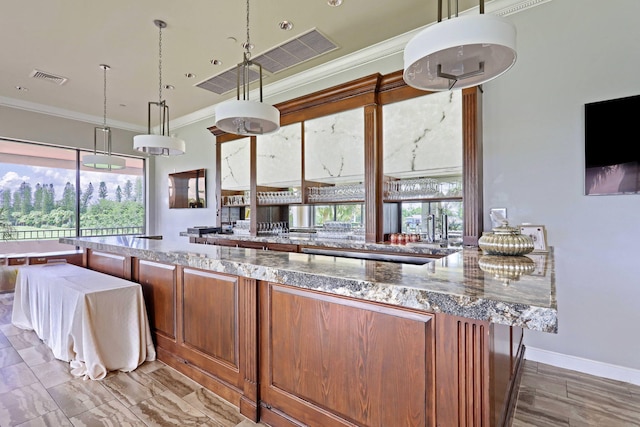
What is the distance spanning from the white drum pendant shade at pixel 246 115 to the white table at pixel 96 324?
5.28 feet

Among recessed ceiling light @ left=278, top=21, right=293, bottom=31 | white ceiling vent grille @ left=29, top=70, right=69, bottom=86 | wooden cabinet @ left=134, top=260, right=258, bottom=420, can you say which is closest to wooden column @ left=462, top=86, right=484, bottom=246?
recessed ceiling light @ left=278, top=21, right=293, bottom=31

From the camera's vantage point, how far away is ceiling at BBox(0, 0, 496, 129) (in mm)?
3078

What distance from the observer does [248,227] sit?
5.14 m

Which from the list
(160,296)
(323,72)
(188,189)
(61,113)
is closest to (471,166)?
(323,72)

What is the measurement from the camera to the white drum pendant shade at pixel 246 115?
225 centimetres

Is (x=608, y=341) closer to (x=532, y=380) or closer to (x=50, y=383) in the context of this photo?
(x=532, y=380)

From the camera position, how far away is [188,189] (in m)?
6.46

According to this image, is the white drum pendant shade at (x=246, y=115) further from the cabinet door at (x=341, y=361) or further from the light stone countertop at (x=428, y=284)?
the cabinet door at (x=341, y=361)

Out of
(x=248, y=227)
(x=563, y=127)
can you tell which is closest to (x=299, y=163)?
(x=248, y=227)

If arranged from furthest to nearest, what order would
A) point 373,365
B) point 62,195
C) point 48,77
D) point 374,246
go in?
point 62,195 < point 48,77 < point 374,246 < point 373,365

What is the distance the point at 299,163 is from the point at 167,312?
2.45 meters

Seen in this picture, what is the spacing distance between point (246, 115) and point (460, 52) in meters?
1.42

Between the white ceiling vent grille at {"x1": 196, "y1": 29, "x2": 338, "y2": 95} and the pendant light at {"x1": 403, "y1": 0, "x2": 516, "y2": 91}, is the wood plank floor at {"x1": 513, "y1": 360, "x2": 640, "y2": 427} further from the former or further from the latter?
the white ceiling vent grille at {"x1": 196, "y1": 29, "x2": 338, "y2": 95}

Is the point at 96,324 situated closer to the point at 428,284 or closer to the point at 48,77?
the point at 428,284
